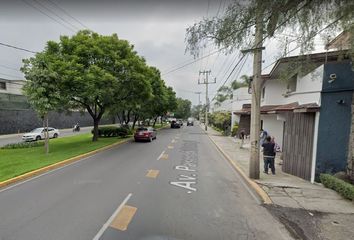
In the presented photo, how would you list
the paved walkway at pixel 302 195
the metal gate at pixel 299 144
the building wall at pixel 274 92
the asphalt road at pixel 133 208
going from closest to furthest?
the asphalt road at pixel 133 208
the paved walkway at pixel 302 195
the metal gate at pixel 299 144
the building wall at pixel 274 92

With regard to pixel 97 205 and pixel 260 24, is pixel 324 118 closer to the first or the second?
pixel 260 24

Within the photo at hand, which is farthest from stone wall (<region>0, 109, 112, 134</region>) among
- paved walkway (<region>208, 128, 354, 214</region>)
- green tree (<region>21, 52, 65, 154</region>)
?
paved walkway (<region>208, 128, 354, 214</region>)

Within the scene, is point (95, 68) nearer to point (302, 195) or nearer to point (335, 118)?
point (335, 118)

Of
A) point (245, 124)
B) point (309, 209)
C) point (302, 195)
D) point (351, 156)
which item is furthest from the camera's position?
point (245, 124)

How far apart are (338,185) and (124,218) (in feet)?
21.7

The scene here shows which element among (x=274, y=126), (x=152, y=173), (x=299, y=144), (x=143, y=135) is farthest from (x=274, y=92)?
(x=152, y=173)

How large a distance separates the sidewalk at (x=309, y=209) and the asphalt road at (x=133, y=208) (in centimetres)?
42

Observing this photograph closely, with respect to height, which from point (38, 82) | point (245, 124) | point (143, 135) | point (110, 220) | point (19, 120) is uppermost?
point (38, 82)

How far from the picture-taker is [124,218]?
532 cm

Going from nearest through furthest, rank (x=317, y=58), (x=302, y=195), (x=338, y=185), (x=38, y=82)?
(x=302, y=195)
(x=338, y=185)
(x=317, y=58)
(x=38, y=82)

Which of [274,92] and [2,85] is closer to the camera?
[274,92]

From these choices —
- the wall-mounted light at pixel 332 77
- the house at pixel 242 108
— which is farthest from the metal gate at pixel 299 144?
the house at pixel 242 108

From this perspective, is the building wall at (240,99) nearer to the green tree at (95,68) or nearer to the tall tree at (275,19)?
the green tree at (95,68)

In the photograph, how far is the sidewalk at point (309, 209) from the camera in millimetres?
4953
